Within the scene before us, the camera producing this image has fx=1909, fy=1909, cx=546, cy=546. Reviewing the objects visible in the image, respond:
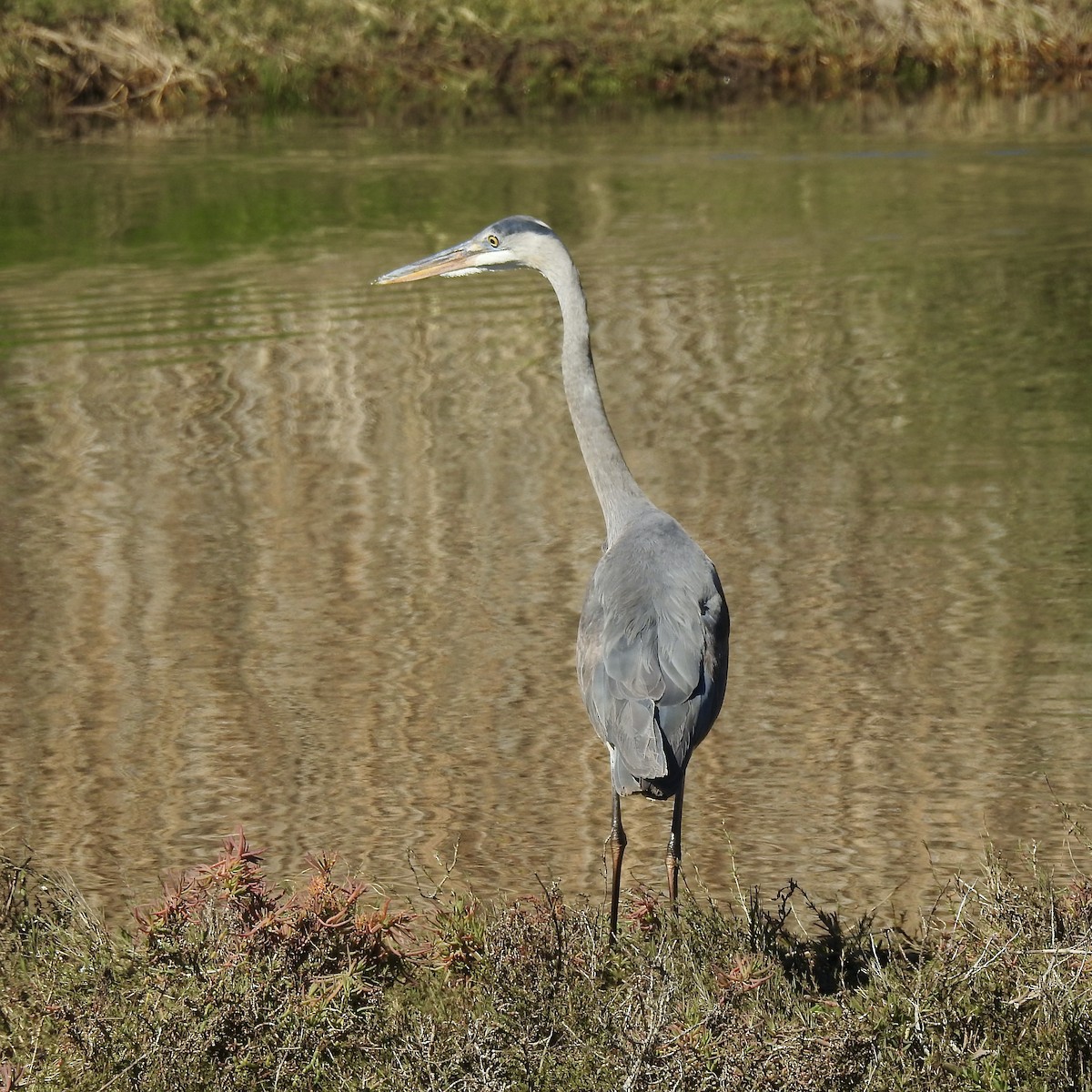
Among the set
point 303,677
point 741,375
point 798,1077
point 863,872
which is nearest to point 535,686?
point 303,677

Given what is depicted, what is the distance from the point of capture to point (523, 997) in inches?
162

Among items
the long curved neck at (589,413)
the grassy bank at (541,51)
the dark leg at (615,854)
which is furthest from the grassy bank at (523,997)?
the grassy bank at (541,51)

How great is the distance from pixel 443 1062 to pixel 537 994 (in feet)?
1.07

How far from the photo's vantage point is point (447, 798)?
6066mm

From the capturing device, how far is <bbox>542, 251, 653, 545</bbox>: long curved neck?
226 inches

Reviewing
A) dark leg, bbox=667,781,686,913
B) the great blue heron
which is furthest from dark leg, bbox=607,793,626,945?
dark leg, bbox=667,781,686,913

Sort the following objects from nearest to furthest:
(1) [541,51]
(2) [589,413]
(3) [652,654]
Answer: (3) [652,654]
(2) [589,413]
(1) [541,51]

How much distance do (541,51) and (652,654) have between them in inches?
927

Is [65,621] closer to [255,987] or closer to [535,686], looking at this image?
[535,686]

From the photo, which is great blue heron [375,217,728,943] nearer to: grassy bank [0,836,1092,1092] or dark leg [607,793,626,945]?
dark leg [607,793,626,945]

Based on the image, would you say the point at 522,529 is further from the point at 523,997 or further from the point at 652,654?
the point at 523,997

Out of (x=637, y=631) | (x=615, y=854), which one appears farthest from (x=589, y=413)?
(x=615, y=854)

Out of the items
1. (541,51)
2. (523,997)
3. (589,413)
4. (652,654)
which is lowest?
(523,997)

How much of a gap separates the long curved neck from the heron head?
134 mm
